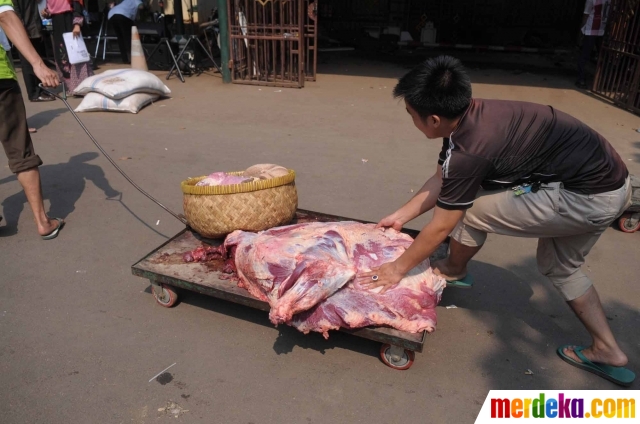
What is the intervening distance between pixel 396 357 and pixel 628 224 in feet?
9.50

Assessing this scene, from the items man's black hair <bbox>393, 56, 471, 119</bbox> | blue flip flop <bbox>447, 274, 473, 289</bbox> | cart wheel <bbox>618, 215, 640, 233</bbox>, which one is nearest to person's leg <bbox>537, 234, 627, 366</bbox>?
blue flip flop <bbox>447, 274, 473, 289</bbox>

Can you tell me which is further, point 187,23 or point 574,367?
point 187,23

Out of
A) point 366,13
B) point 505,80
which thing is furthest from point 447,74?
point 366,13

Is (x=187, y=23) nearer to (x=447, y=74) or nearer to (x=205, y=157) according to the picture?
(x=205, y=157)

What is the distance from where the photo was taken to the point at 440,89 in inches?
93.1

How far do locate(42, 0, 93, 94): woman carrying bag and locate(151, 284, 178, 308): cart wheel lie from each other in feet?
22.3

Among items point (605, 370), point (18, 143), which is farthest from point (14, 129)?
point (605, 370)

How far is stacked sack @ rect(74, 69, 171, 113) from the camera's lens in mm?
7824

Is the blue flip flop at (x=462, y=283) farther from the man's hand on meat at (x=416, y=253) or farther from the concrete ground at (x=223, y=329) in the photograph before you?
the man's hand on meat at (x=416, y=253)

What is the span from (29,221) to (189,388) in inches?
109

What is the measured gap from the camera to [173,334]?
10.2 feet

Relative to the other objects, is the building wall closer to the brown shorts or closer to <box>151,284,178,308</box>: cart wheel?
the brown shorts

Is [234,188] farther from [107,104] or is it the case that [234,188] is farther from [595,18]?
[595,18]

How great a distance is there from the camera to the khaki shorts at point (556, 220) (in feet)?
8.44
